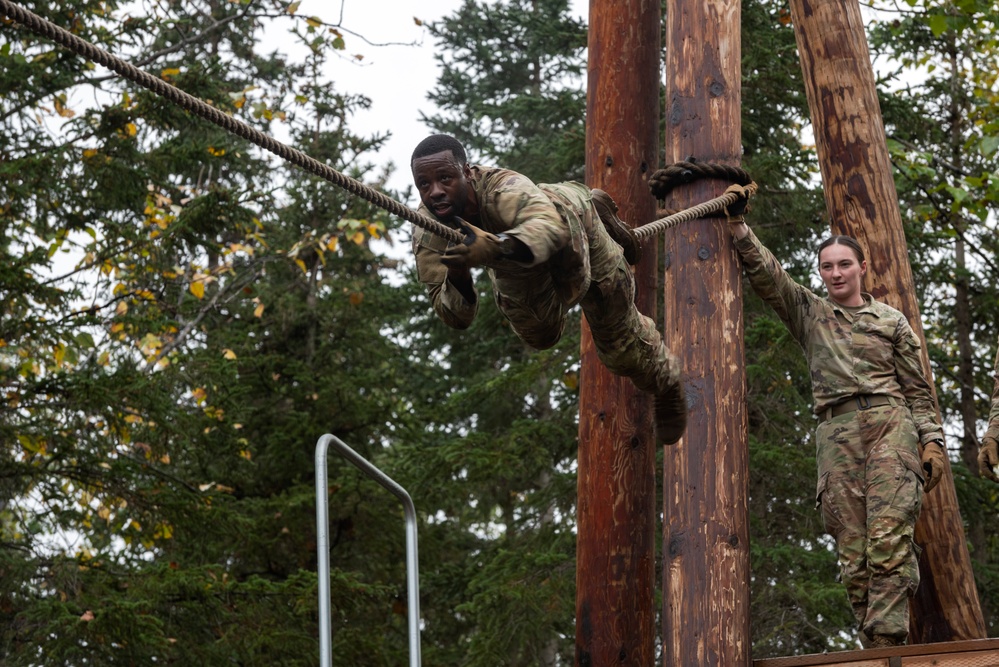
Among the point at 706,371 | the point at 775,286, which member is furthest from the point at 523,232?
the point at 775,286

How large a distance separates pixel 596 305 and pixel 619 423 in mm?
944

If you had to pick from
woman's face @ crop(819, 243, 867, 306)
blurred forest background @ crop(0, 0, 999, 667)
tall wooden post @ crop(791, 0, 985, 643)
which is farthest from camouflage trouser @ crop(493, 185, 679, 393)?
blurred forest background @ crop(0, 0, 999, 667)

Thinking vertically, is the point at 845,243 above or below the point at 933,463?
above

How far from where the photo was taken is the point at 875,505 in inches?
180

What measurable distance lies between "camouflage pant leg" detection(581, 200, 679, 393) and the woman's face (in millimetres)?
906

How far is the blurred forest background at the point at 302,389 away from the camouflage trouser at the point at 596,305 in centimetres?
360

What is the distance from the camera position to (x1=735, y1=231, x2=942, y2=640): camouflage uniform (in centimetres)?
447

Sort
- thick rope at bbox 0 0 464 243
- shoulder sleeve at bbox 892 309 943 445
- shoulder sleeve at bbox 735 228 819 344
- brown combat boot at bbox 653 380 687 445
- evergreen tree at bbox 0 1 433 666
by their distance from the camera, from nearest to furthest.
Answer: thick rope at bbox 0 0 464 243 → brown combat boot at bbox 653 380 687 445 → shoulder sleeve at bbox 892 309 943 445 → shoulder sleeve at bbox 735 228 819 344 → evergreen tree at bbox 0 1 433 666

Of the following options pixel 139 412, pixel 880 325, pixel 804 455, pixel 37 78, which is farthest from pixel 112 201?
pixel 880 325

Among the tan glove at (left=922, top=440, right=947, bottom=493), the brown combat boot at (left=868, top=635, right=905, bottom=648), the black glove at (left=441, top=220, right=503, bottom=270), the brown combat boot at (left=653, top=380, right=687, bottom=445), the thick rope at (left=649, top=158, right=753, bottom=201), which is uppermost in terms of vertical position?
the thick rope at (left=649, top=158, right=753, bottom=201)

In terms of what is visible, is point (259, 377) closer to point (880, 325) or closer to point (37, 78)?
→ point (37, 78)

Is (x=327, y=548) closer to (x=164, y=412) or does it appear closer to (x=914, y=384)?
(x=914, y=384)

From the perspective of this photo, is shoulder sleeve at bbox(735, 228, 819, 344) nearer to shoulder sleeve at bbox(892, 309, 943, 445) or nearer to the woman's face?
the woman's face

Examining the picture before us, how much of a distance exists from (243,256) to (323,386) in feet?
15.0
